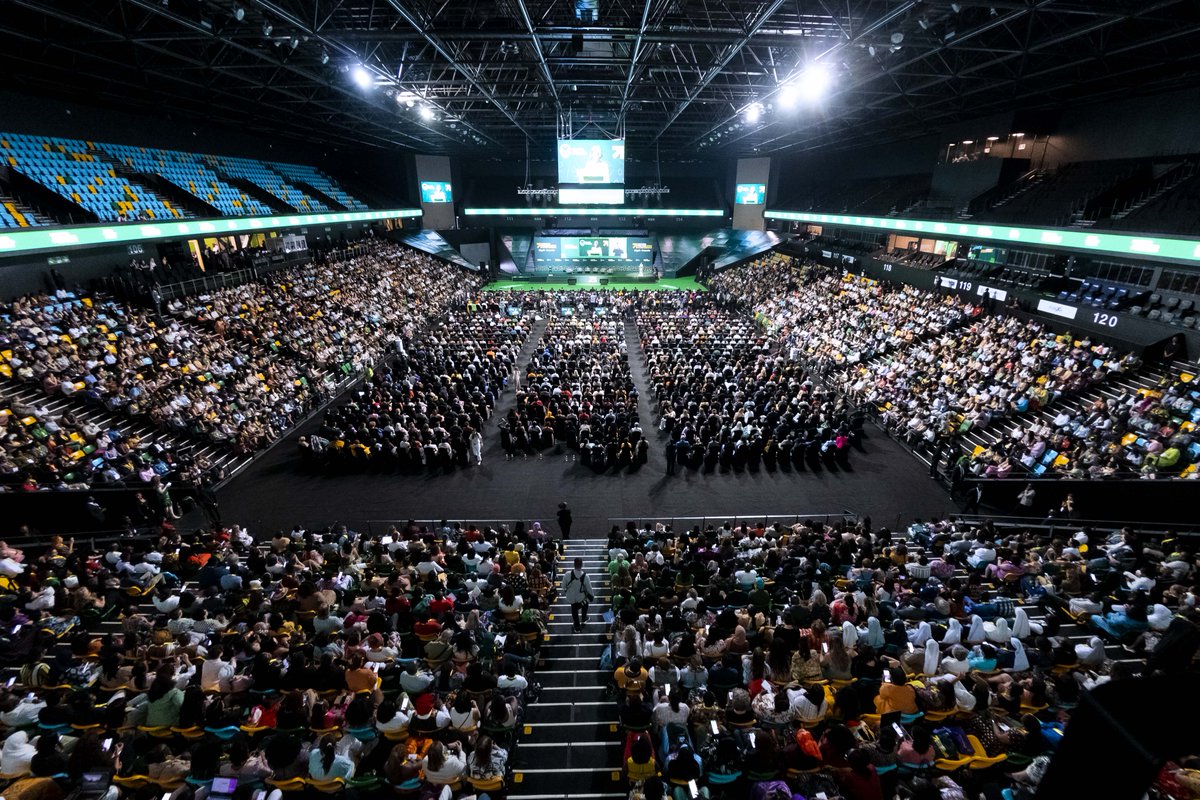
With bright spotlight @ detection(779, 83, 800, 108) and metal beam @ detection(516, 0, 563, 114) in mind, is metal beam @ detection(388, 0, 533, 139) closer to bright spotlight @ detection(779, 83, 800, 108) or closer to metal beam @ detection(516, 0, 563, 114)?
Answer: metal beam @ detection(516, 0, 563, 114)

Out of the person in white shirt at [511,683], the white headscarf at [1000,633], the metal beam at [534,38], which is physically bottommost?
the person in white shirt at [511,683]

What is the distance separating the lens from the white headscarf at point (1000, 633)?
24.3ft

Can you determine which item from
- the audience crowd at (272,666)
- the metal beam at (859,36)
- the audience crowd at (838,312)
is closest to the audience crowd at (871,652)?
the audience crowd at (272,666)

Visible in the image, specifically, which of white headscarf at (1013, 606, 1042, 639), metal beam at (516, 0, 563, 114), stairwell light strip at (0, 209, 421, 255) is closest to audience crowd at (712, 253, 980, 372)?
metal beam at (516, 0, 563, 114)

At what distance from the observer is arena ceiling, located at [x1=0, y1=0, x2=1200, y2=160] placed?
13648 mm

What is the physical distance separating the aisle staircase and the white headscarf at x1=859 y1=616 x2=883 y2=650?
3.74m

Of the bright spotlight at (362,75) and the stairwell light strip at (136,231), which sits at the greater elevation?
the bright spotlight at (362,75)

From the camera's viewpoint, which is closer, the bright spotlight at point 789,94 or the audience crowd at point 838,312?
the bright spotlight at point 789,94

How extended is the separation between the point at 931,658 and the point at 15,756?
1065 centimetres

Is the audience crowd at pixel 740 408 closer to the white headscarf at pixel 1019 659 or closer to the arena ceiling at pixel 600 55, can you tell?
the white headscarf at pixel 1019 659

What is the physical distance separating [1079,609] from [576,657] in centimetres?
800

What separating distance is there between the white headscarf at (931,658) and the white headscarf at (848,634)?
866 millimetres

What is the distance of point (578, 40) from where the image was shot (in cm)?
1432

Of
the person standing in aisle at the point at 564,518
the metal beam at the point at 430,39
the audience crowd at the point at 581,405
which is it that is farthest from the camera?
the audience crowd at the point at 581,405
